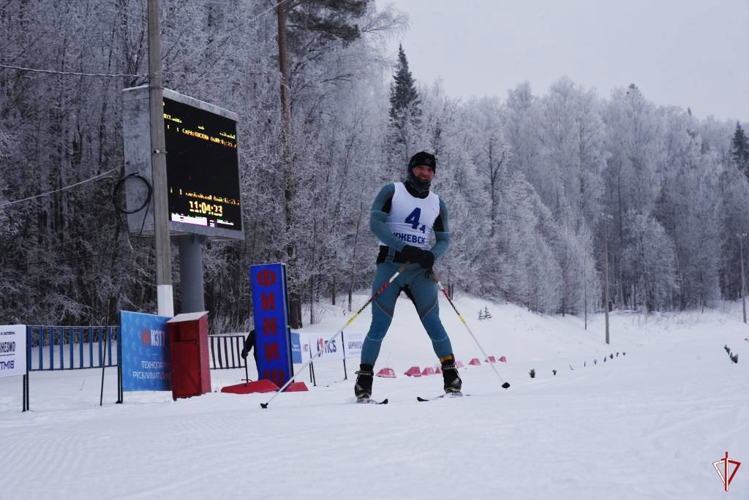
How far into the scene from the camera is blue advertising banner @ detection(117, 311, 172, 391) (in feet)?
27.6

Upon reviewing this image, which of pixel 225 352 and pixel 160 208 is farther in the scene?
pixel 225 352

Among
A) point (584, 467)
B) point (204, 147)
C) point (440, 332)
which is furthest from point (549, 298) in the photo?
point (584, 467)

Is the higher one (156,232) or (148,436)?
(156,232)

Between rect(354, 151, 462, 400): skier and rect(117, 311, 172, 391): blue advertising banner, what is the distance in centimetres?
380

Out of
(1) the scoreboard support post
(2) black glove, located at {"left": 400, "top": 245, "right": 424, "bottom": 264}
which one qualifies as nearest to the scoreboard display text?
(1) the scoreboard support post

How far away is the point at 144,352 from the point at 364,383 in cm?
420

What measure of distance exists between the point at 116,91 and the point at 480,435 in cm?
1767

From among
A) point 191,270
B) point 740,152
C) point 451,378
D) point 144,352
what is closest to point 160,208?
point 191,270

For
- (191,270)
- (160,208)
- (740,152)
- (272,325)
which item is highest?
(740,152)

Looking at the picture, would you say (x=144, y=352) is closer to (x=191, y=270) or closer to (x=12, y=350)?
(x=12, y=350)

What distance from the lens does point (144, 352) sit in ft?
29.0

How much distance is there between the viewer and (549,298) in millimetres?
44844

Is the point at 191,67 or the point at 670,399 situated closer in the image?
the point at 670,399

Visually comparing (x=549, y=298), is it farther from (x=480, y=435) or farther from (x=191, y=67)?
(x=480, y=435)
